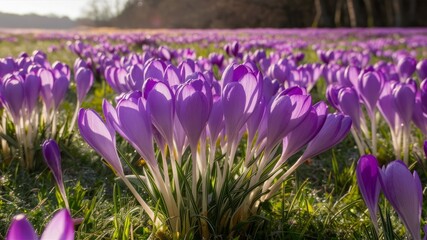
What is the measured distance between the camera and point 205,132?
145 centimetres

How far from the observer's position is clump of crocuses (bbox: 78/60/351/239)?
1.25 metres

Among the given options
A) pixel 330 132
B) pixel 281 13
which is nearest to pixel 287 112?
pixel 330 132

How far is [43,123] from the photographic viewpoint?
2385 millimetres

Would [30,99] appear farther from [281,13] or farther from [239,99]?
[281,13]

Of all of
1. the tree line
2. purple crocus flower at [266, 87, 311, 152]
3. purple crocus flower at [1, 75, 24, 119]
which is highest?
purple crocus flower at [1, 75, 24, 119]

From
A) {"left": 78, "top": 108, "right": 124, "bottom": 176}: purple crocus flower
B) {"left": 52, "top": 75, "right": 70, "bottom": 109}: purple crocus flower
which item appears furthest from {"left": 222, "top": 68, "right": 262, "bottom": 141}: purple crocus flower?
{"left": 52, "top": 75, "right": 70, "bottom": 109}: purple crocus flower

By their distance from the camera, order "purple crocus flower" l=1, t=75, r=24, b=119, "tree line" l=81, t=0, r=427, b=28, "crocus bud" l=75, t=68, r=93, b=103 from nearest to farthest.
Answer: "purple crocus flower" l=1, t=75, r=24, b=119, "crocus bud" l=75, t=68, r=93, b=103, "tree line" l=81, t=0, r=427, b=28

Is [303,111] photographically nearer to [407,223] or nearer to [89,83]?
[407,223]

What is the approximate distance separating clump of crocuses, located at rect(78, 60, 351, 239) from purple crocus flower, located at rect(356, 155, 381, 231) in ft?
0.68

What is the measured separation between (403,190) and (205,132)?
61 centimetres

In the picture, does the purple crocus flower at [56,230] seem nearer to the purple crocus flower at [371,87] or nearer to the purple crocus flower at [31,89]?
the purple crocus flower at [31,89]

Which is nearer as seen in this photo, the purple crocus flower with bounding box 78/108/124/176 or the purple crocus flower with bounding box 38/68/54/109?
the purple crocus flower with bounding box 78/108/124/176

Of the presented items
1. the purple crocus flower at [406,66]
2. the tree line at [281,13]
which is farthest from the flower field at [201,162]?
the tree line at [281,13]

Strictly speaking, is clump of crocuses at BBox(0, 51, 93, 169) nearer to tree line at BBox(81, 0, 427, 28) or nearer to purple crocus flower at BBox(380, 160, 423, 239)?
purple crocus flower at BBox(380, 160, 423, 239)
